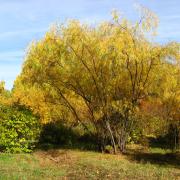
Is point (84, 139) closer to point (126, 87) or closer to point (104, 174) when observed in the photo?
point (126, 87)

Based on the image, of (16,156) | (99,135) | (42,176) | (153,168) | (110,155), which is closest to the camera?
(42,176)

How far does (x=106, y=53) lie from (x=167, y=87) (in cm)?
337

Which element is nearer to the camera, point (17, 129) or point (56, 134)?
point (17, 129)

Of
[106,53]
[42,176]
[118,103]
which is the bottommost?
[42,176]

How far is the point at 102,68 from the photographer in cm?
Answer: 1831

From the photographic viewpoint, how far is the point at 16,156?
16641mm

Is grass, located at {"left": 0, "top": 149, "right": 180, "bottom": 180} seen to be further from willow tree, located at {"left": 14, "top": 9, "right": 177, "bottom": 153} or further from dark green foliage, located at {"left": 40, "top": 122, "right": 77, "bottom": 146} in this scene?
dark green foliage, located at {"left": 40, "top": 122, "right": 77, "bottom": 146}

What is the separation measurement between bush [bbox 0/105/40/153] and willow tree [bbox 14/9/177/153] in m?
1.67

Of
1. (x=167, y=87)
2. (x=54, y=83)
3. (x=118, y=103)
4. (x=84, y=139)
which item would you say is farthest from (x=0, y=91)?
(x=167, y=87)

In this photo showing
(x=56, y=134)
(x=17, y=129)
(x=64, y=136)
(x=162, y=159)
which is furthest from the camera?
(x=64, y=136)

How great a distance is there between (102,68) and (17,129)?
4732 mm

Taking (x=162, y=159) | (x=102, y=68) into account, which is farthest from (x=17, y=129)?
(x=162, y=159)

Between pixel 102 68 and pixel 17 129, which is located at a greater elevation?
pixel 102 68

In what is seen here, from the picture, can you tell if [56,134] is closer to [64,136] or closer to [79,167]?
[64,136]
